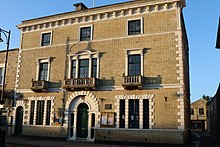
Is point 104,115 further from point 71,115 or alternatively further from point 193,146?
point 193,146

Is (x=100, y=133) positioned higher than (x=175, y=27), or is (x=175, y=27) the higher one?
(x=175, y=27)

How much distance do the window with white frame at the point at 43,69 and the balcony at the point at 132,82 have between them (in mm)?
8552

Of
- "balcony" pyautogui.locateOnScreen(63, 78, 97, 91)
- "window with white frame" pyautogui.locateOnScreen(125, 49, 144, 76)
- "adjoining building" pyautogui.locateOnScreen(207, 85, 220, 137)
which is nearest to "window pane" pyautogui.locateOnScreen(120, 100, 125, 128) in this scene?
"window with white frame" pyautogui.locateOnScreen(125, 49, 144, 76)

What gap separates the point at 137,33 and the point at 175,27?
128 inches

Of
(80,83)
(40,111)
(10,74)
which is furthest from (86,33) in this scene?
(10,74)

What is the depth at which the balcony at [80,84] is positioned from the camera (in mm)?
21391

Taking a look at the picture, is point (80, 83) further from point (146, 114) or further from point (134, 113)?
point (146, 114)

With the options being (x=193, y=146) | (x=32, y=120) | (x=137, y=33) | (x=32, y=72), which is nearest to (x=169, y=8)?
(x=137, y=33)

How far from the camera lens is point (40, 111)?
79.1ft

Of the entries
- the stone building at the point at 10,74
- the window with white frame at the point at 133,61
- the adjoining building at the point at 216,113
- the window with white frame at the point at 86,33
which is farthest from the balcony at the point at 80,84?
the adjoining building at the point at 216,113

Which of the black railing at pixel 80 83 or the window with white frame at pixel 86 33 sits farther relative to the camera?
the window with white frame at pixel 86 33

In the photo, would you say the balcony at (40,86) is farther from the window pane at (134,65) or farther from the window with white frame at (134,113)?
the window pane at (134,65)

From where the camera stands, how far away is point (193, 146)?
2041cm

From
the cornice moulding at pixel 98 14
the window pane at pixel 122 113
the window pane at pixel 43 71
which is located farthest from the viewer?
the window pane at pixel 43 71
